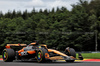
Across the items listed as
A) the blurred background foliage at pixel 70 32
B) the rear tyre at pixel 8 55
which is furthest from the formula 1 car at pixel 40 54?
the blurred background foliage at pixel 70 32

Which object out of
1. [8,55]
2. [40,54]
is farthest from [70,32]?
[40,54]

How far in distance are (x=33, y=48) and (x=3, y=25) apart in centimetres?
7178

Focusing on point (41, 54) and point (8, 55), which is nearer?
point (41, 54)

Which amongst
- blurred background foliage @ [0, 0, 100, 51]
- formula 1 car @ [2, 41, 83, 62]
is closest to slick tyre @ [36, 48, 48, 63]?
formula 1 car @ [2, 41, 83, 62]

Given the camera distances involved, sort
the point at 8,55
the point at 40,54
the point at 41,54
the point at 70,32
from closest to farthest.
A: the point at 41,54, the point at 40,54, the point at 8,55, the point at 70,32

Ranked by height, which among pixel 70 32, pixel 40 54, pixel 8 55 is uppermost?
pixel 70 32

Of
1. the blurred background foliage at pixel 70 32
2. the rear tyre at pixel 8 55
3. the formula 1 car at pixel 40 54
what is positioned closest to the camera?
the formula 1 car at pixel 40 54

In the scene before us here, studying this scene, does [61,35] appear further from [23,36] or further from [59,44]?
[23,36]

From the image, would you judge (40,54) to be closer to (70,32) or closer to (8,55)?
(8,55)

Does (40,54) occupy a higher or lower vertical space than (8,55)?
higher

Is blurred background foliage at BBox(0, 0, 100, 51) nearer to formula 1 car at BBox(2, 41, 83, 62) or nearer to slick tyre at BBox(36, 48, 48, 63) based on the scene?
formula 1 car at BBox(2, 41, 83, 62)

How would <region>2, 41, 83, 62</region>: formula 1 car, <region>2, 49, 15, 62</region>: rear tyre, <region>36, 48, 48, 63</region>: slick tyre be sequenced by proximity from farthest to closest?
<region>2, 49, 15, 62</region>: rear tyre → <region>2, 41, 83, 62</region>: formula 1 car → <region>36, 48, 48, 63</region>: slick tyre

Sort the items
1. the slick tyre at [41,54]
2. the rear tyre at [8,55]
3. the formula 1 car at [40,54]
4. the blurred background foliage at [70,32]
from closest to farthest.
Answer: the slick tyre at [41,54]
the formula 1 car at [40,54]
the rear tyre at [8,55]
the blurred background foliage at [70,32]

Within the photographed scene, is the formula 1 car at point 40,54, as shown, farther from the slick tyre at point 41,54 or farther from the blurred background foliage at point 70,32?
the blurred background foliage at point 70,32
